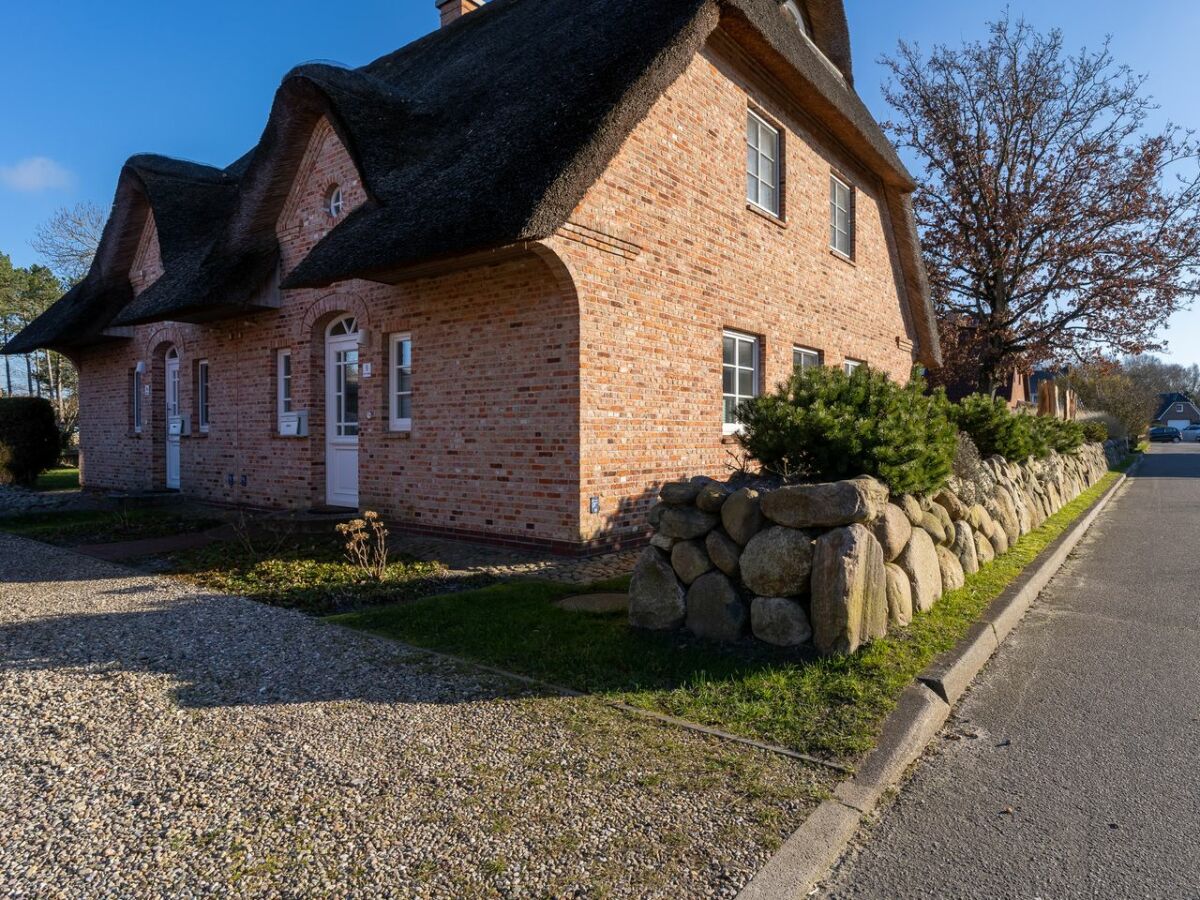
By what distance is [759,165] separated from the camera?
1130 centimetres

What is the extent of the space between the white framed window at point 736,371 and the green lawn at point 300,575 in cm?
484

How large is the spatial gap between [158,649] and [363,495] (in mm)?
5103

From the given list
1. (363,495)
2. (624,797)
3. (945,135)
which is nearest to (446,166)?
(363,495)

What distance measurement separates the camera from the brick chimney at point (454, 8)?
16531 millimetres

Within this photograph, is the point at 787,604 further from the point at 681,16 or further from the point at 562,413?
the point at 681,16

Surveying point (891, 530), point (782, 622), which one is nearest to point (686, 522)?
point (782, 622)

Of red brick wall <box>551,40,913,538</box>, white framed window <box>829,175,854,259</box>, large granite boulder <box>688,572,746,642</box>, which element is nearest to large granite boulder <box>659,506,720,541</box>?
large granite boulder <box>688,572,746,642</box>

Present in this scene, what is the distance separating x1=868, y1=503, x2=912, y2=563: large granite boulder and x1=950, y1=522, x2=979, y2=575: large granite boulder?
5.82ft

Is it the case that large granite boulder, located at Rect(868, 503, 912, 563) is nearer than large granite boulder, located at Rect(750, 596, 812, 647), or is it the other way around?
large granite boulder, located at Rect(750, 596, 812, 647)

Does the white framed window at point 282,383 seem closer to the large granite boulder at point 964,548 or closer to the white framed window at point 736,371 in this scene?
the white framed window at point 736,371

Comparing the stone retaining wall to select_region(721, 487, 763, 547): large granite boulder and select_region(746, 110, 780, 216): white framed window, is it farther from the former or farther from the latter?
select_region(746, 110, 780, 216): white framed window

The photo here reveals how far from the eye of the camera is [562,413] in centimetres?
798

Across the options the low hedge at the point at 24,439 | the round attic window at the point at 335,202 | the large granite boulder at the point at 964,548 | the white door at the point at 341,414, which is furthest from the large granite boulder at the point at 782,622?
the low hedge at the point at 24,439

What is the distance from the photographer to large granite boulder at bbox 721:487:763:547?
194 inches
